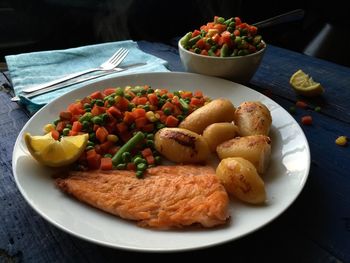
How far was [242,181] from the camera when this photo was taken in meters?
1.16

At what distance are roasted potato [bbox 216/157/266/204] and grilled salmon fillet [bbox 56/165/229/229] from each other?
38 millimetres

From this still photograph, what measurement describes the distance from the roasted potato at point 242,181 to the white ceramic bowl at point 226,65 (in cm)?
80

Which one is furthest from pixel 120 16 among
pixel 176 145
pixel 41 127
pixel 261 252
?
pixel 261 252

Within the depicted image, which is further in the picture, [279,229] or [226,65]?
[226,65]

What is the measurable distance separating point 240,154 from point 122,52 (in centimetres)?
141

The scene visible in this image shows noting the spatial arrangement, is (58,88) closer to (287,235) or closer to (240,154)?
(240,154)

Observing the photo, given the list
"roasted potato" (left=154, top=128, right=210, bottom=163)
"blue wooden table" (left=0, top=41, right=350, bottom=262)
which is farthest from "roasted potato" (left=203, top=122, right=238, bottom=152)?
"blue wooden table" (left=0, top=41, right=350, bottom=262)

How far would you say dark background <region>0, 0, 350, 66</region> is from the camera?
3.61m

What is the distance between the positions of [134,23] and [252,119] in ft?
8.03

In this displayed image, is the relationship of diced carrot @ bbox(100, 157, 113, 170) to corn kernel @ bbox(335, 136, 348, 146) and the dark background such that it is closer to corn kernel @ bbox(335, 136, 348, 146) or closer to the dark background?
corn kernel @ bbox(335, 136, 348, 146)

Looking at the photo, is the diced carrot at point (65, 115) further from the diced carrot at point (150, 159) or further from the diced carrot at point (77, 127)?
the diced carrot at point (150, 159)

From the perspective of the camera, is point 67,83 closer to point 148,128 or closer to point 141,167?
point 148,128

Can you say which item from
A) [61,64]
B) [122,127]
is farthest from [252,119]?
[61,64]

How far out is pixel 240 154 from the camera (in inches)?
51.6
